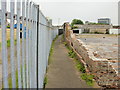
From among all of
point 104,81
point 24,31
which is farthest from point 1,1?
point 104,81

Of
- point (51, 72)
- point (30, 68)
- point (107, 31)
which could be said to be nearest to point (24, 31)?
point (30, 68)

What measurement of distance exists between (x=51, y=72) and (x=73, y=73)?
85 centimetres

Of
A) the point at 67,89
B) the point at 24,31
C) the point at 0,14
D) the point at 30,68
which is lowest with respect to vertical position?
the point at 67,89

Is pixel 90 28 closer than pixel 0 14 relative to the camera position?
No

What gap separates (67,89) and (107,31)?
52.1 metres

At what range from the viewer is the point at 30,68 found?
218cm

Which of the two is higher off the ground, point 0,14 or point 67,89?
point 0,14

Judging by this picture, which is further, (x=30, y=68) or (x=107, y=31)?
(x=107, y=31)

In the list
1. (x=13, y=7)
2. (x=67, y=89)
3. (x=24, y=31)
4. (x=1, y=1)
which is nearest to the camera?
(x=1, y=1)

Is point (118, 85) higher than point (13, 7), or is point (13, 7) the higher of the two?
point (13, 7)

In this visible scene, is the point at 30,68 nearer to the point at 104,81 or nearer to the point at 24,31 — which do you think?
the point at 24,31

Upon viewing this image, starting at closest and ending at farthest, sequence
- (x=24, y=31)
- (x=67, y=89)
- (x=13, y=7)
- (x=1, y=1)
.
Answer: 1. (x=1, y=1)
2. (x=13, y=7)
3. (x=24, y=31)
4. (x=67, y=89)

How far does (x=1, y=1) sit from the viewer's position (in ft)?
3.86

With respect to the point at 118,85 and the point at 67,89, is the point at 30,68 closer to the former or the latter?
the point at 67,89
